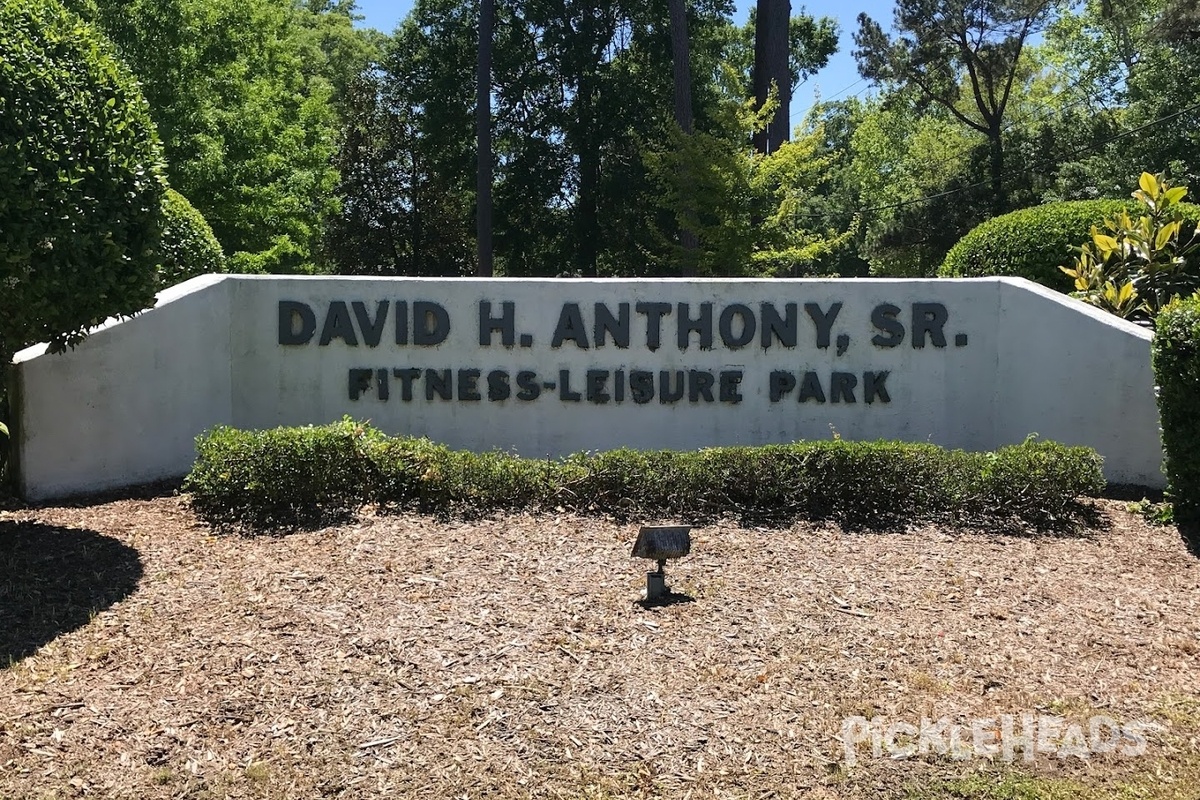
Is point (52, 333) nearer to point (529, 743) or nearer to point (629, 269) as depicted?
point (529, 743)

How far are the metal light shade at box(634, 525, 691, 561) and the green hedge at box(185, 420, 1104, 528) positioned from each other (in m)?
1.53

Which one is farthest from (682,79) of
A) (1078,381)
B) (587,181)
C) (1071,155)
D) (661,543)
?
(1071,155)

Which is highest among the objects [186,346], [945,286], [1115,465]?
[945,286]

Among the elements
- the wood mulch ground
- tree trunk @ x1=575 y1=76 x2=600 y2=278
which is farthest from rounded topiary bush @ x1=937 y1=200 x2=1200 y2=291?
tree trunk @ x1=575 y1=76 x2=600 y2=278

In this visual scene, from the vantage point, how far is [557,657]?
476 cm

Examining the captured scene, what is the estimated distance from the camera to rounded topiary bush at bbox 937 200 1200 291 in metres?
10.8

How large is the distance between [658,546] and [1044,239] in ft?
25.0

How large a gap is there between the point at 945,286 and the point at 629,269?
19819mm

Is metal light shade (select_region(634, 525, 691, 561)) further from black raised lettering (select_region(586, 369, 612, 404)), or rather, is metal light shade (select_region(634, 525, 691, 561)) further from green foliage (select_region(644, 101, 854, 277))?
green foliage (select_region(644, 101, 854, 277))

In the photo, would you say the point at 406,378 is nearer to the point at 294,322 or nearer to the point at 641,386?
the point at 294,322

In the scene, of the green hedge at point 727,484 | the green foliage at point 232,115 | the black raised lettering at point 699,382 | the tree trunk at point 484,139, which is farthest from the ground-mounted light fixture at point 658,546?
the tree trunk at point 484,139

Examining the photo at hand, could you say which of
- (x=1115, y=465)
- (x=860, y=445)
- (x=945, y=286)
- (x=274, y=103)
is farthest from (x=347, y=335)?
(x=274, y=103)

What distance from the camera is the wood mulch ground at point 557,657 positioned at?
3.85 metres

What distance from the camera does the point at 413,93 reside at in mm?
28469
